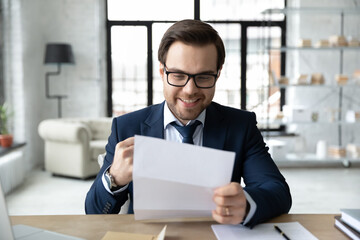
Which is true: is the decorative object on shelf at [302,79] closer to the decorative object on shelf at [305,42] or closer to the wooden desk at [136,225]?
the decorative object on shelf at [305,42]

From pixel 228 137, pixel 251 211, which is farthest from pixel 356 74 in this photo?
pixel 251 211

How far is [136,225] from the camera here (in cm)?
102

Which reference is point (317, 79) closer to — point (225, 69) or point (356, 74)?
point (356, 74)

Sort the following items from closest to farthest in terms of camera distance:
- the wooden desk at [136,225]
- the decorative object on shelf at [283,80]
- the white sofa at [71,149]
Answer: the wooden desk at [136,225] → the white sofa at [71,149] → the decorative object on shelf at [283,80]

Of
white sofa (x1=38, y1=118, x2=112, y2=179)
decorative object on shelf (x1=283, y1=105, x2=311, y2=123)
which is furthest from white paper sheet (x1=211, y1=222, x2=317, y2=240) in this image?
decorative object on shelf (x1=283, y1=105, x2=311, y2=123)

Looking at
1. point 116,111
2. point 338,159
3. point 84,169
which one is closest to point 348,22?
point 338,159

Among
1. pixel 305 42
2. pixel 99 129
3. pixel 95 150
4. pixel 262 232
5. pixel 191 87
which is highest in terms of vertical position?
pixel 305 42

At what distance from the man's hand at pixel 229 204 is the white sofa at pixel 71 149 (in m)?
3.59

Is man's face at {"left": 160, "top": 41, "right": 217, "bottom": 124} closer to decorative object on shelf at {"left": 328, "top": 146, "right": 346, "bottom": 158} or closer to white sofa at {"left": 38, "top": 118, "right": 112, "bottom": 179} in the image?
white sofa at {"left": 38, "top": 118, "right": 112, "bottom": 179}

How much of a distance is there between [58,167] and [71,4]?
7.98 feet

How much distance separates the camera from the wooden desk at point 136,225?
0.97 metres

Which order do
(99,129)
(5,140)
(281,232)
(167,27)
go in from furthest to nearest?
(167,27)
(99,129)
(5,140)
(281,232)

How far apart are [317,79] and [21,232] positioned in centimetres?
482

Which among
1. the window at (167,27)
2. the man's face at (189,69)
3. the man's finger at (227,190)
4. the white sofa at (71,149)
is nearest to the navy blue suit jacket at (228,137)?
the man's face at (189,69)
